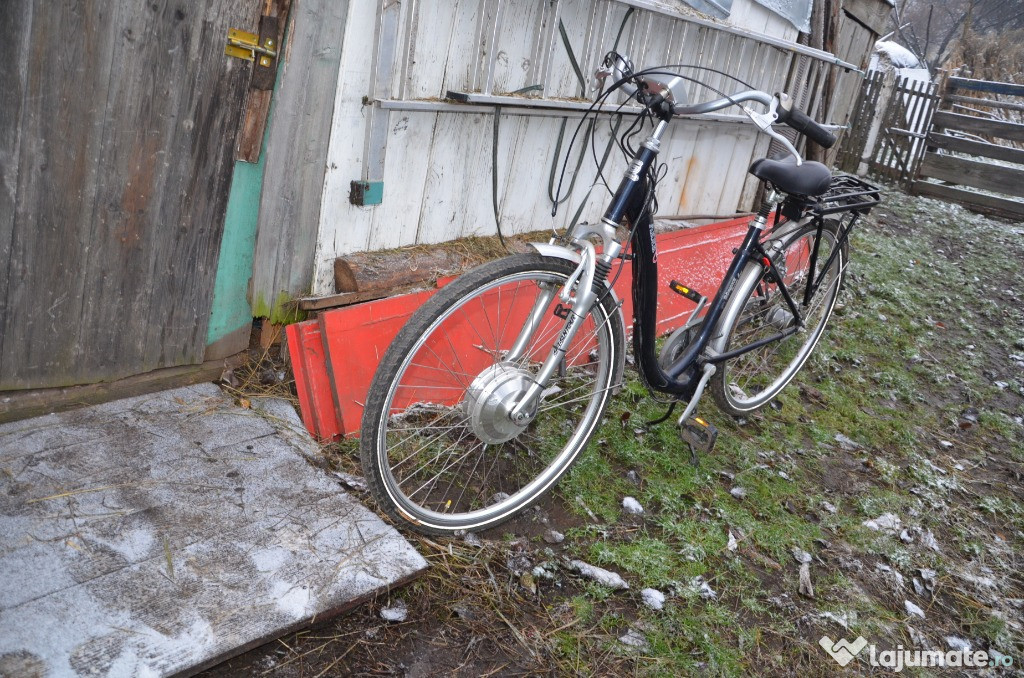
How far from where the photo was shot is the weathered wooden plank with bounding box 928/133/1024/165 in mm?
10695

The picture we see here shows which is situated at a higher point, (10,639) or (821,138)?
(821,138)

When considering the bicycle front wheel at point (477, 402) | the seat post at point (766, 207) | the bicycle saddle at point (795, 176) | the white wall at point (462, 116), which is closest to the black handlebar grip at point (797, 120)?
the bicycle saddle at point (795, 176)

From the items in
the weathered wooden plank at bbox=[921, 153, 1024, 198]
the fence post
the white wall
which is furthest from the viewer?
the fence post

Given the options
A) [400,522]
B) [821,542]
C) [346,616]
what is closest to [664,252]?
[821,542]

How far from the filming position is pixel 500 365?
9.71 feet

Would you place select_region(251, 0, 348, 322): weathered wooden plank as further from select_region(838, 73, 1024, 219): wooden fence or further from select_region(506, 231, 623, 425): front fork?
select_region(838, 73, 1024, 219): wooden fence

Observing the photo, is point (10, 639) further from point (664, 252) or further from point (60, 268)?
point (664, 252)

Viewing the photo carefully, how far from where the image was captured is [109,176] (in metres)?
2.98

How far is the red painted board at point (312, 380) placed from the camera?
3.38m

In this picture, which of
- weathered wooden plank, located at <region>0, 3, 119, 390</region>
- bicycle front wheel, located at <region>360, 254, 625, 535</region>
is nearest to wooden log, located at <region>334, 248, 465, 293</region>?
bicycle front wheel, located at <region>360, 254, 625, 535</region>

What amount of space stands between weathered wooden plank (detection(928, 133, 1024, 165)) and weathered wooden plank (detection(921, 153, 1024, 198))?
148 millimetres

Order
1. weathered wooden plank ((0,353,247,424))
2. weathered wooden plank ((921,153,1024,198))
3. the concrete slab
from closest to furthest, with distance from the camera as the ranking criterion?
1. the concrete slab
2. weathered wooden plank ((0,353,247,424))
3. weathered wooden plank ((921,153,1024,198))

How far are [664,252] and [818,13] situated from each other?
3131 millimetres

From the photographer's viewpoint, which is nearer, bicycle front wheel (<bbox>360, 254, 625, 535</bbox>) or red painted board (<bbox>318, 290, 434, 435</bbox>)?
A: bicycle front wheel (<bbox>360, 254, 625, 535</bbox>)
